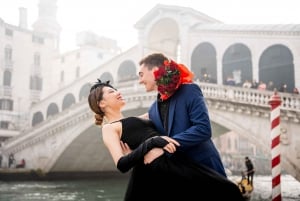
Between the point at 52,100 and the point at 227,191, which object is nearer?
the point at 227,191

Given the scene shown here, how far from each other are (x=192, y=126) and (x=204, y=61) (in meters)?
14.3

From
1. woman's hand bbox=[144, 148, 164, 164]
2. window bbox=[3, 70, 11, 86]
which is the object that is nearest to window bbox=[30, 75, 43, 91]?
window bbox=[3, 70, 11, 86]

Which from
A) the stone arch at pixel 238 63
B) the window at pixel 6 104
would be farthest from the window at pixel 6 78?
the stone arch at pixel 238 63

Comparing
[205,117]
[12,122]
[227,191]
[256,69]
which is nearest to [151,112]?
[205,117]

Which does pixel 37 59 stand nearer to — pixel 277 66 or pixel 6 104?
pixel 6 104

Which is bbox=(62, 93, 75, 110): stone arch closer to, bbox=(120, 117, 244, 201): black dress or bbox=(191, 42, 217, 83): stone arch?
bbox=(191, 42, 217, 83): stone arch

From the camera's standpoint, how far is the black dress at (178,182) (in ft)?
6.14

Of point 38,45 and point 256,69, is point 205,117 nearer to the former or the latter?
point 256,69

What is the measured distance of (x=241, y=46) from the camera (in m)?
14.5

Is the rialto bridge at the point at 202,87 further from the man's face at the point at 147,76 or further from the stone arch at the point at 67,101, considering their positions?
the man's face at the point at 147,76

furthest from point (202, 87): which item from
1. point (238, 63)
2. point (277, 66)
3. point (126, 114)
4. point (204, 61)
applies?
point (126, 114)

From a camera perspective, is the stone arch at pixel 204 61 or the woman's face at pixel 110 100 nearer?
the woman's face at pixel 110 100

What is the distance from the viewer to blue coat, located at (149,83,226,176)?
1887mm

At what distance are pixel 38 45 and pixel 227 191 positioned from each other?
26.2 m
